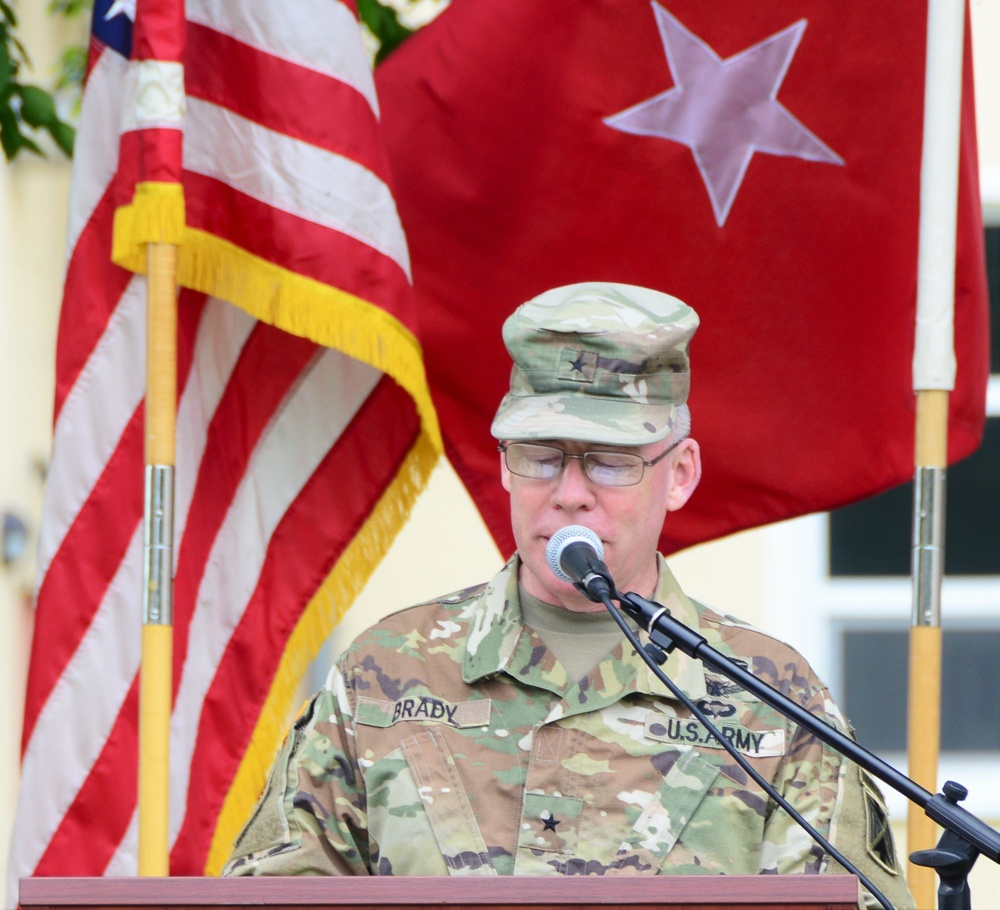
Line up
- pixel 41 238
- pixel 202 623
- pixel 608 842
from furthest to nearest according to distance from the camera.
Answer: pixel 41 238 → pixel 202 623 → pixel 608 842

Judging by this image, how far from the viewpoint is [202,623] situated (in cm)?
416

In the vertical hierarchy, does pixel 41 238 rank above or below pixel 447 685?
above

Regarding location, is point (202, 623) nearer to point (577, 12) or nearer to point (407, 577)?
point (577, 12)

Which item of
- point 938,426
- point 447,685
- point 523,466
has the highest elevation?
point 938,426

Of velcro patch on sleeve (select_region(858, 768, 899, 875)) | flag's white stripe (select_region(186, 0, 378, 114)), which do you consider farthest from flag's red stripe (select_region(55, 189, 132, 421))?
velcro patch on sleeve (select_region(858, 768, 899, 875))

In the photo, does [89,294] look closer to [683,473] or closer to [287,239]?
[287,239]

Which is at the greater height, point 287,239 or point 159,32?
point 159,32

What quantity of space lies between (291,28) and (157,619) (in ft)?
4.46

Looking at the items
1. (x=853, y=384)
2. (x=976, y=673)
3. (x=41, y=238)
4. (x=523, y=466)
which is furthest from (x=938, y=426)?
(x=41, y=238)

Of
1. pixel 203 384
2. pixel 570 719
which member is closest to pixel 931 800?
pixel 570 719

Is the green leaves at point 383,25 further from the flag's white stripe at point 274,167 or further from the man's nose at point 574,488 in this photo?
the man's nose at point 574,488

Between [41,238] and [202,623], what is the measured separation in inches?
170

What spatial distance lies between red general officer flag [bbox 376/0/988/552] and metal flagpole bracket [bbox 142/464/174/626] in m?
1.02

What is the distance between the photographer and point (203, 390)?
423 centimetres
